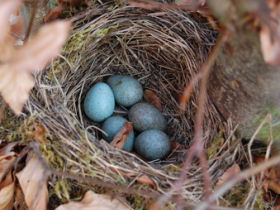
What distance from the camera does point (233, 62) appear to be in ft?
3.16

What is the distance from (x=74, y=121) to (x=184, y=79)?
1.84 feet

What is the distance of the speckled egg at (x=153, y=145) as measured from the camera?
137 centimetres

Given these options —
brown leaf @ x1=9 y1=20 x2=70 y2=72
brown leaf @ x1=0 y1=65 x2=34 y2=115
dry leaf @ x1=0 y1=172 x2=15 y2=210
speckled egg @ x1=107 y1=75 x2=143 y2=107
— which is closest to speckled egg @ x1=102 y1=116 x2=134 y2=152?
speckled egg @ x1=107 y1=75 x2=143 y2=107

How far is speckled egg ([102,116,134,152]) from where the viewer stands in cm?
142

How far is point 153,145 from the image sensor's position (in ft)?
4.49

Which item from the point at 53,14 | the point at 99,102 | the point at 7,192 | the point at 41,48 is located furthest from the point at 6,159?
the point at 41,48

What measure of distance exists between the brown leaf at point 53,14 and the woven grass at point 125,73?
0.25 feet

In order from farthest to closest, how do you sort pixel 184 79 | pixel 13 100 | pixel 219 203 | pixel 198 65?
pixel 184 79 < pixel 198 65 < pixel 219 203 < pixel 13 100

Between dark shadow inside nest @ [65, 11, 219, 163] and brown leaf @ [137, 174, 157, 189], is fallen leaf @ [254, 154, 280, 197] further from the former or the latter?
brown leaf @ [137, 174, 157, 189]

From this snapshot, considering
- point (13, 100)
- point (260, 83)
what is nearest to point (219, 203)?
point (260, 83)

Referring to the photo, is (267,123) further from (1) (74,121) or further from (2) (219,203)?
(1) (74,121)

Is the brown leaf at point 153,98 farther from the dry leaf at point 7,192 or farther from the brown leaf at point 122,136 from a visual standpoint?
the dry leaf at point 7,192

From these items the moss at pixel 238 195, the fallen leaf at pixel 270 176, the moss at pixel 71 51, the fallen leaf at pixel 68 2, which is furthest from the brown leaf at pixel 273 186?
the fallen leaf at pixel 68 2

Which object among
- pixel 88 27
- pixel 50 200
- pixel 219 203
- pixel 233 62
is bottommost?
pixel 219 203
